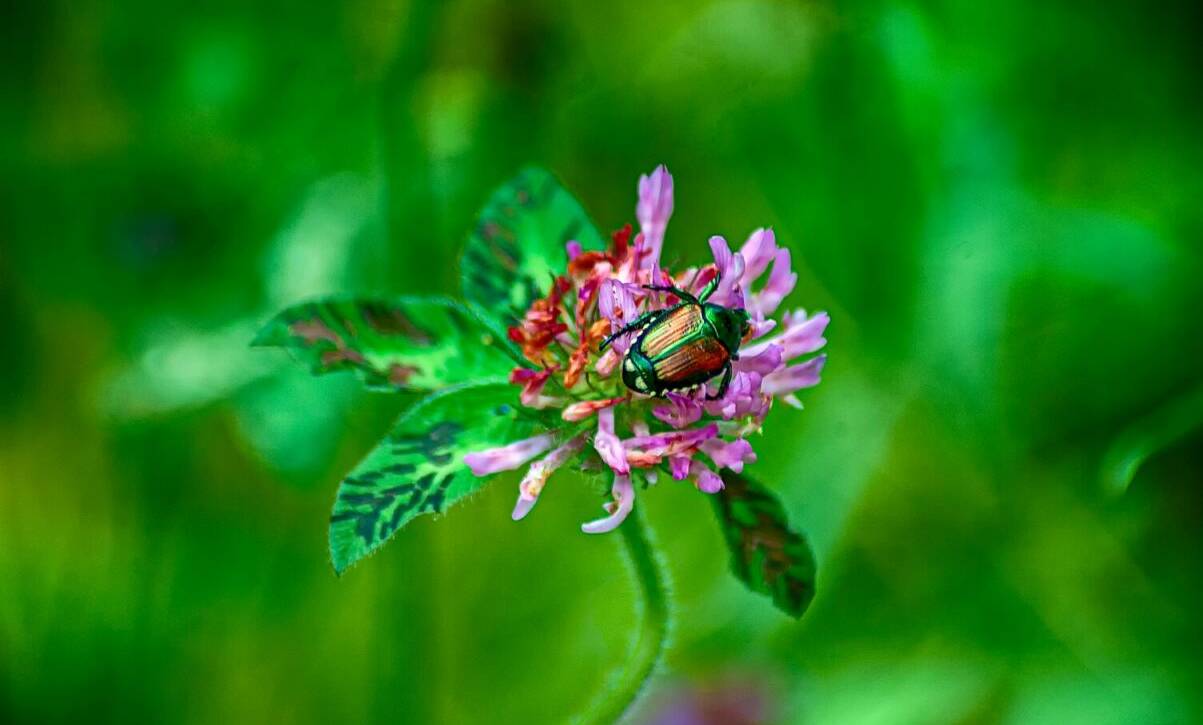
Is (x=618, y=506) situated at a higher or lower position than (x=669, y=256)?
lower

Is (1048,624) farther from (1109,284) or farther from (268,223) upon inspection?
(268,223)

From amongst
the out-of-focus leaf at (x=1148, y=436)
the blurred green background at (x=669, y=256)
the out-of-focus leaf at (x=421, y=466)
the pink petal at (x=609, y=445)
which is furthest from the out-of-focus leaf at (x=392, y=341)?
the out-of-focus leaf at (x=1148, y=436)

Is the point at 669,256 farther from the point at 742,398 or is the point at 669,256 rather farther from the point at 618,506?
the point at 618,506

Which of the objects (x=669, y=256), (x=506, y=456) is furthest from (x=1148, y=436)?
(x=506, y=456)

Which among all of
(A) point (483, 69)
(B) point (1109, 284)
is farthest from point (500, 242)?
(B) point (1109, 284)

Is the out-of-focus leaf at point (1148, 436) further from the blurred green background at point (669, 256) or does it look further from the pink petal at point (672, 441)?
the pink petal at point (672, 441)

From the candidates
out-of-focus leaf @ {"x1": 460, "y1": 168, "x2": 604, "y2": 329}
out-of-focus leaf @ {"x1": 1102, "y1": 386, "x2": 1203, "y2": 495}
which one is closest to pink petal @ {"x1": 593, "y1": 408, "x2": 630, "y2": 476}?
out-of-focus leaf @ {"x1": 460, "y1": 168, "x2": 604, "y2": 329}
